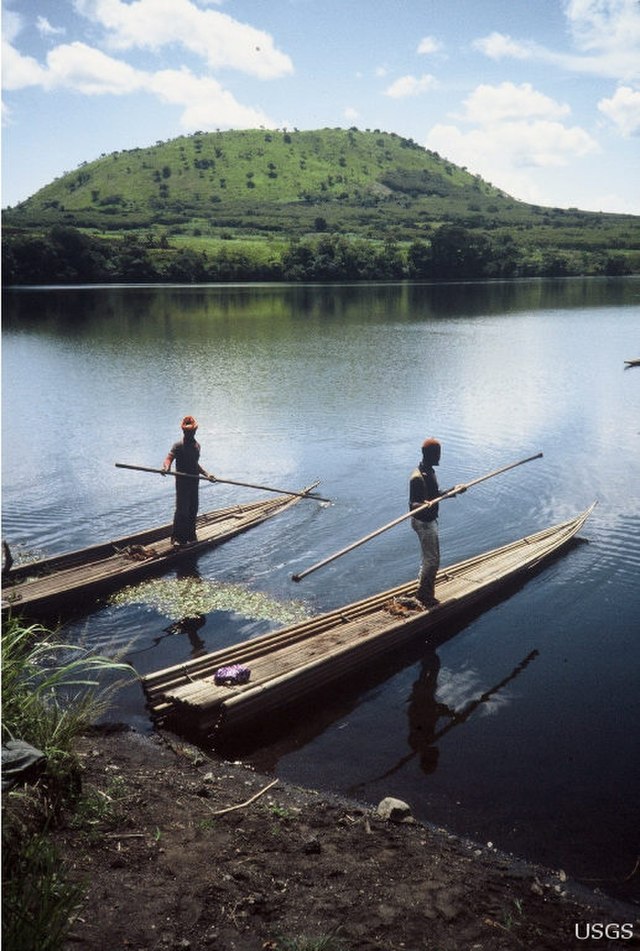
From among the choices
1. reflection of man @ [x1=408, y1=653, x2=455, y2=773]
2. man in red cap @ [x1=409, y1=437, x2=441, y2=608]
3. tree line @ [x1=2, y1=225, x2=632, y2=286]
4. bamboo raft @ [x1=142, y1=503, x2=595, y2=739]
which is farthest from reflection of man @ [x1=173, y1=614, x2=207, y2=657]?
tree line @ [x1=2, y1=225, x2=632, y2=286]

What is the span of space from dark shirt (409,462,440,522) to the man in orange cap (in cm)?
564

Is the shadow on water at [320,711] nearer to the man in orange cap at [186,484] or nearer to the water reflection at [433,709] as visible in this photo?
the water reflection at [433,709]

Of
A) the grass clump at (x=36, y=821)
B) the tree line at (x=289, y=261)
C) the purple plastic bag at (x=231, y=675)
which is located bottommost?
the purple plastic bag at (x=231, y=675)

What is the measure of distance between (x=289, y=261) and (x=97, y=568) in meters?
112

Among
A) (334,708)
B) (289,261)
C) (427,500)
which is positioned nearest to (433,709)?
(334,708)

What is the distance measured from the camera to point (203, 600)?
51.4 ft

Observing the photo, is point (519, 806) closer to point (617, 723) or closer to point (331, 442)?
point (617, 723)

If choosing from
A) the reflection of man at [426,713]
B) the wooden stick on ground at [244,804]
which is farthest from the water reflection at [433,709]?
the wooden stick on ground at [244,804]

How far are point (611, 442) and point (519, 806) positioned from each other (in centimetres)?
2204

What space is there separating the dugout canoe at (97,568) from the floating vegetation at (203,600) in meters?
0.42

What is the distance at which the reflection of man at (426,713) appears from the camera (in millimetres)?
10641

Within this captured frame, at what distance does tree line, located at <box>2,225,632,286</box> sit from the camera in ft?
358

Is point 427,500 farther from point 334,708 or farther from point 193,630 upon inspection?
point 193,630

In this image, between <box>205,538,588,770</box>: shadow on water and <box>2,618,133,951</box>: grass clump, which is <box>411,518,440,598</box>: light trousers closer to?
<box>205,538,588,770</box>: shadow on water
